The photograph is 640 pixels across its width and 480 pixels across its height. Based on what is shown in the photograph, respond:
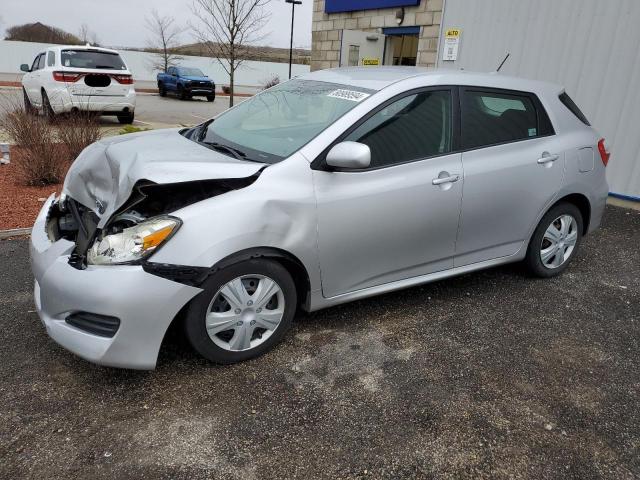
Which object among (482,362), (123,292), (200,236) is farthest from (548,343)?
(123,292)

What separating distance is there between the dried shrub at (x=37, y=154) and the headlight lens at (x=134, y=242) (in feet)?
14.5

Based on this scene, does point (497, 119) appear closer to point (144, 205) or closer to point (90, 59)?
point (144, 205)

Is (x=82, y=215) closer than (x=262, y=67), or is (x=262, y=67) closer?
(x=82, y=215)

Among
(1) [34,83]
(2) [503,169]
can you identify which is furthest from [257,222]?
(1) [34,83]

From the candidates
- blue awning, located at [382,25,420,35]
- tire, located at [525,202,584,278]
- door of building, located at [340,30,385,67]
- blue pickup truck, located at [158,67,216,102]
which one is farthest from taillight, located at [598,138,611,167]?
Answer: blue pickup truck, located at [158,67,216,102]

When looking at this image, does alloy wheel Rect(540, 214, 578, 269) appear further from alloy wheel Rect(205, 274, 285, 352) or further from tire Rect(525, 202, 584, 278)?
alloy wheel Rect(205, 274, 285, 352)

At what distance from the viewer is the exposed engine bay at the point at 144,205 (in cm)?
259

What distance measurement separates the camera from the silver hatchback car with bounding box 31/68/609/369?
2.49 metres

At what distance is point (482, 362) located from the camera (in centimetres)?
305

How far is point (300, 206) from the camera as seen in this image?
282 cm

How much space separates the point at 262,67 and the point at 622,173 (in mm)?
44087

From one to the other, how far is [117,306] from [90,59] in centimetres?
1105

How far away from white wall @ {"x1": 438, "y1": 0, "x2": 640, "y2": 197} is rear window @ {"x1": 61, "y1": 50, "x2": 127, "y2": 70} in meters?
8.35

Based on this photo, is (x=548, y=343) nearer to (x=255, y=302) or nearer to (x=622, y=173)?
(x=255, y=302)
